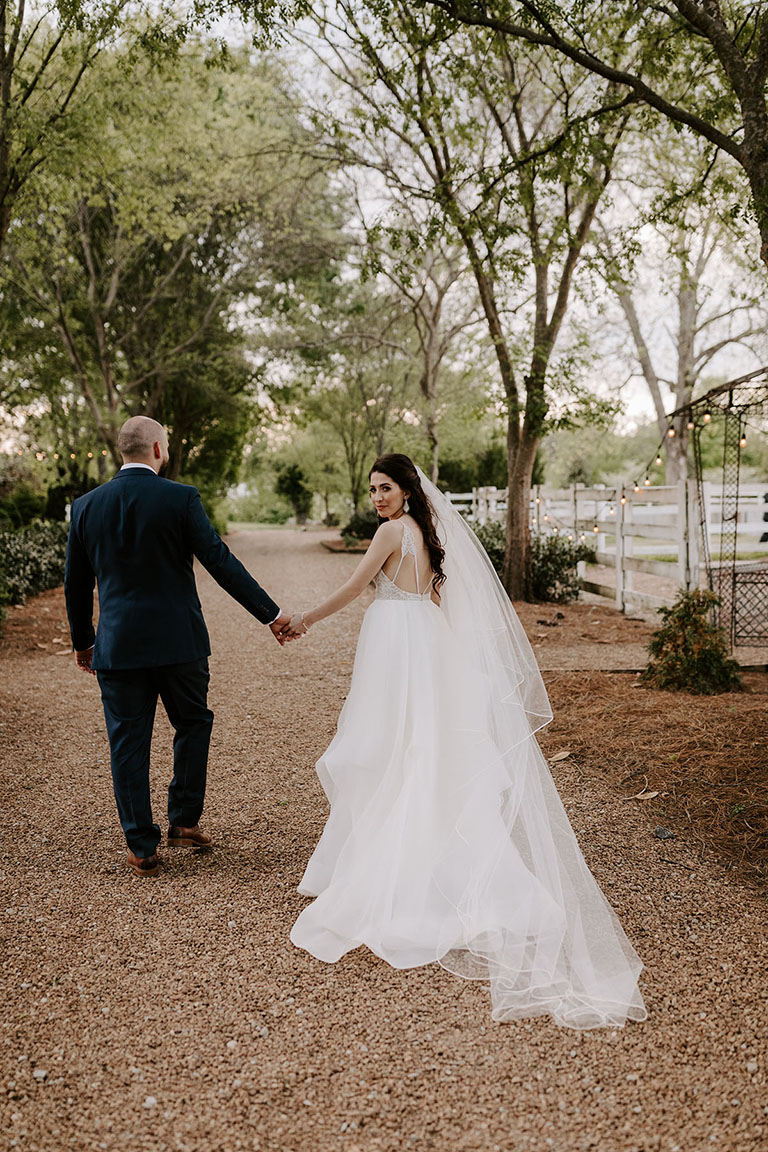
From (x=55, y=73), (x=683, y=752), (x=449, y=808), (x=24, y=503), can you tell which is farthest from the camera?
(x=24, y=503)

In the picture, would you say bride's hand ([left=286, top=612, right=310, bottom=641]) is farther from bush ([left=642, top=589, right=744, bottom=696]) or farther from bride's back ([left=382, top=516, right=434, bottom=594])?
bush ([left=642, top=589, right=744, bottom=696])

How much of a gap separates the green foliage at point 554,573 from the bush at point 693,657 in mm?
5776

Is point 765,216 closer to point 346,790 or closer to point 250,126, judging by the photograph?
A: point 346,790

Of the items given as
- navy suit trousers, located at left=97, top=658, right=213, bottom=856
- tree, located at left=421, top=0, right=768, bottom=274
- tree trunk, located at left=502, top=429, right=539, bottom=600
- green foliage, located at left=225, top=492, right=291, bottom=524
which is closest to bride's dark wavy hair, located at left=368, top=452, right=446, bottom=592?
navy suit trousers, located at left=97, top=658, right=213, bottom=856

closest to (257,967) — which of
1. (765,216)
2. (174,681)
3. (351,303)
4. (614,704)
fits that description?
(174,681)

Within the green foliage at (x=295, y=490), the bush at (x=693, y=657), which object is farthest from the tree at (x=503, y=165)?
the green foliage at (x=295, y=490)

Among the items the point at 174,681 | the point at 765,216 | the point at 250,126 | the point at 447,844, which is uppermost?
the point at 250,126

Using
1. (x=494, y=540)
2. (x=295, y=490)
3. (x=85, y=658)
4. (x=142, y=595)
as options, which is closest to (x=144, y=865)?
(x=85, y=658)

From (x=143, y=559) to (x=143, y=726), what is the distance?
2.71ft

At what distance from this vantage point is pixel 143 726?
4000 mm

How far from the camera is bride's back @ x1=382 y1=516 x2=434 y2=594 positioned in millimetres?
3957

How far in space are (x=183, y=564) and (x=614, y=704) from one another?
13.9 ft

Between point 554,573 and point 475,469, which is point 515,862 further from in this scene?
point 475,469

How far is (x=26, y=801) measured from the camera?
5070 millimetres
